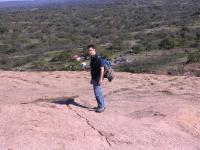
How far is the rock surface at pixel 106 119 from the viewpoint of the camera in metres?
9.95

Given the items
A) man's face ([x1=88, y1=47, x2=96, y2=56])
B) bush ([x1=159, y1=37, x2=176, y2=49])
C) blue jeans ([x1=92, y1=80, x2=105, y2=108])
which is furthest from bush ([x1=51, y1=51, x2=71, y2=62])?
man's face ([x1=88, y1=47, x2=96, y2=56])

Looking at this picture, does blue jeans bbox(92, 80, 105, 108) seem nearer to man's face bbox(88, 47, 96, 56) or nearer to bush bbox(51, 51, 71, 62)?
man's face bbox(88, 47, 96, 56)

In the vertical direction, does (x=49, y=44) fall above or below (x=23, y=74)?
below

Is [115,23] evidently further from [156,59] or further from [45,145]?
[45,145]

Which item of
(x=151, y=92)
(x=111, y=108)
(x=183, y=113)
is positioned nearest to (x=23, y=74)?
(x=151, y=92)

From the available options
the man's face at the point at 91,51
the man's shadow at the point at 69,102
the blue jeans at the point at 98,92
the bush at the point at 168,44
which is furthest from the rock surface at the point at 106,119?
the bush at the point at 168,44

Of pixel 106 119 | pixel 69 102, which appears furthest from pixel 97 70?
pixel 69 102

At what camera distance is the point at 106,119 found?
37.4ft

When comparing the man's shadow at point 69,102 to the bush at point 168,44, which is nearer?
the man's shadow at point 69,102

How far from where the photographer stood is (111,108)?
12.6 m

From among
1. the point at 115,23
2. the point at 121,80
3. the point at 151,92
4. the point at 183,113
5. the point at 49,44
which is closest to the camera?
the point at 183,113

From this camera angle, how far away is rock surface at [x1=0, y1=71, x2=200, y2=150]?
32.6 ft

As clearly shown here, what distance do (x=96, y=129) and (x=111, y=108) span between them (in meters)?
2.03

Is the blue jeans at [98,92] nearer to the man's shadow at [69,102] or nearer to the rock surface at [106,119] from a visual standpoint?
the rock surface at [106,119]
